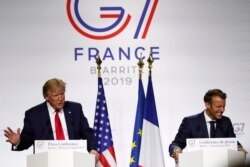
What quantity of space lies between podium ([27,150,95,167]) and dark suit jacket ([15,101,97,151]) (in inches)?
39.1

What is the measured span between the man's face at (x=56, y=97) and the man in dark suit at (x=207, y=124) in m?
1.40

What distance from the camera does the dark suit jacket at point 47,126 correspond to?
5.52m

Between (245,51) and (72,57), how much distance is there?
84.5 inches

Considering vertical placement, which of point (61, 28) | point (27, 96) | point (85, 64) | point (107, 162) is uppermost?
point (61, 28)

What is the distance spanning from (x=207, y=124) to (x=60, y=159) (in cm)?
200

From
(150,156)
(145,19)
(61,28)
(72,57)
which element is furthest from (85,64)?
(150,156)

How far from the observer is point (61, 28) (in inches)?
235

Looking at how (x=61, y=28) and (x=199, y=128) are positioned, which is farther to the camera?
(x=61, y=28)

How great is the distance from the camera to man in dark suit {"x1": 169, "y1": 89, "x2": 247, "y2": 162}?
219 inches

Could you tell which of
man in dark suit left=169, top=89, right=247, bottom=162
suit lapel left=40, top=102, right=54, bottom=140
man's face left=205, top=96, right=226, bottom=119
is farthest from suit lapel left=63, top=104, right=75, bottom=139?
man's face left=205, top=96, right=226, bottom=119

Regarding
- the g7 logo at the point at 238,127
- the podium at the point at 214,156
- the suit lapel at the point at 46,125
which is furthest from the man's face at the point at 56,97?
the g7 logo at the point at 238,127

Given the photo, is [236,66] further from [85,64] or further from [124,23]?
[85,64]

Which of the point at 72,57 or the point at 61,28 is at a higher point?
the point at 61,28

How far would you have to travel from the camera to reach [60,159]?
172 inches
